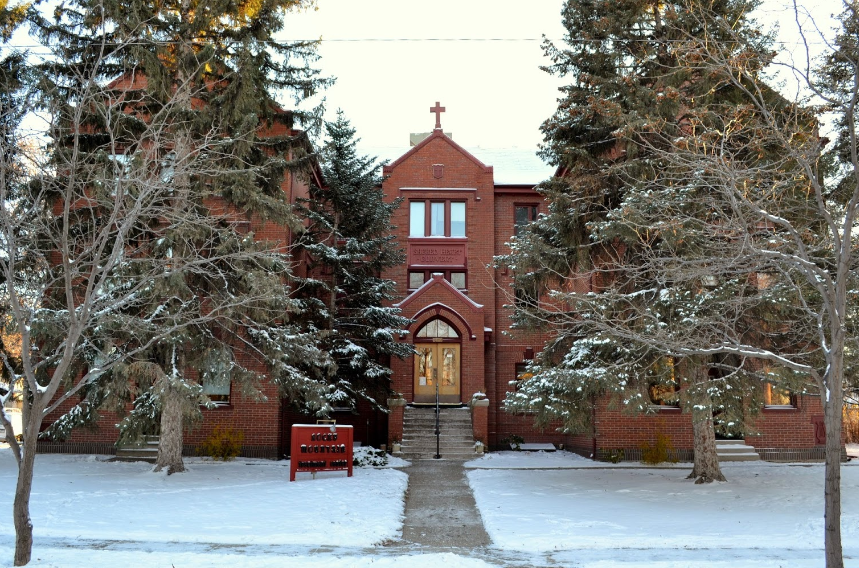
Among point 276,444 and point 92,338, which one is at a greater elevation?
point 92,338

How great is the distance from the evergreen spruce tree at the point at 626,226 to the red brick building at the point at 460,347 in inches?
190

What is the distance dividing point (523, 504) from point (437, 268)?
14189mm

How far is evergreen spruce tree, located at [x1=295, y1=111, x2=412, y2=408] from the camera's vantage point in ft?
62.1

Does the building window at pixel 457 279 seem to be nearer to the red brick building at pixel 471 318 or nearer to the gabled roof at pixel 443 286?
the red brick building at pixel 471 318

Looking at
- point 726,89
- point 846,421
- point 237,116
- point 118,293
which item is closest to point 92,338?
point 118,293

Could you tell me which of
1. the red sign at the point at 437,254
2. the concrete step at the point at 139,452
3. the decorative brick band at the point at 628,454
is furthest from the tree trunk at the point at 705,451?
the concrete step at the point at 139,452

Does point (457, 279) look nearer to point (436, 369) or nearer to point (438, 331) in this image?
point (438, 331)

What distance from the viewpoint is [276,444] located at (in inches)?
726

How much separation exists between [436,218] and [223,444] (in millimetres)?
Answer: 11813

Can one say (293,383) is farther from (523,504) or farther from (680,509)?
(680,509)

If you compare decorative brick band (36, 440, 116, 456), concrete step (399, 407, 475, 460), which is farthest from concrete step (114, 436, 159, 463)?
concrete step (399, 407, 475, 460)

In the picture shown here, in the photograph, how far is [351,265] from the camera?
1986 centimetres

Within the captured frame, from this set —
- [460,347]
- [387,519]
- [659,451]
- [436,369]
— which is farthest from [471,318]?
[387,519]

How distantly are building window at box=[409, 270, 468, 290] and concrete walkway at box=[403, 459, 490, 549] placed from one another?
9580mm
